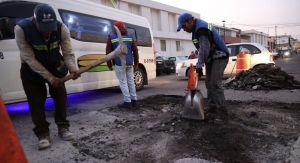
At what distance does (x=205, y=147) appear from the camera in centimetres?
340

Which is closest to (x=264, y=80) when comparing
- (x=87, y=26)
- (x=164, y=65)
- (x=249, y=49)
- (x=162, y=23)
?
(x=249, y=49)

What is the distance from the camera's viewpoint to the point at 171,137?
3.84m

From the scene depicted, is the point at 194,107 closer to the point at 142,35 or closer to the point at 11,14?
the point at 11,14

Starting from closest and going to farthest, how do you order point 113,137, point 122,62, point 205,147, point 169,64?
point 205,147 → point 113,137 → point 122,62 → point 169,64

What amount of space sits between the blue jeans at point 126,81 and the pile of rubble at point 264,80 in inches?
159

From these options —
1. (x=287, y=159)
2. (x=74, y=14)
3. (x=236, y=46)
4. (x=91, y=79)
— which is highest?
(x=74, y=14)

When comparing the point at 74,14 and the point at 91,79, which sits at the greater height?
the point at 74,14

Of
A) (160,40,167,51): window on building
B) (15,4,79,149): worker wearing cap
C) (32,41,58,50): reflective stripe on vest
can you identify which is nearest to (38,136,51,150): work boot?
(15,4,79,149): worker wearing cap

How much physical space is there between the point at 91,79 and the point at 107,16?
6.58 ft

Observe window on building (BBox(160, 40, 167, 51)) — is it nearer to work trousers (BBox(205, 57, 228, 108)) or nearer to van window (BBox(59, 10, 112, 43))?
van window (BBox(59, 10, 112, 43))

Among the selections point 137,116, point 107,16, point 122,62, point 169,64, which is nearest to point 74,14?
point 107,16

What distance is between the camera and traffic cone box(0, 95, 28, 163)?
1.20 m

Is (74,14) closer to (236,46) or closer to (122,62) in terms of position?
(122,62)

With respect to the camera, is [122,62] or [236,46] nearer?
[122,62]
